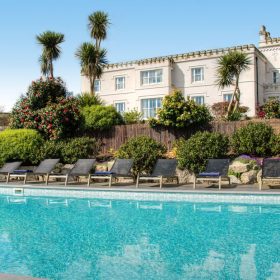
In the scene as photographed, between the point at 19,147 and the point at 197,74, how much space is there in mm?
19158

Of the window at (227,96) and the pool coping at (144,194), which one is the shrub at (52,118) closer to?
the pool coping at (144,194)

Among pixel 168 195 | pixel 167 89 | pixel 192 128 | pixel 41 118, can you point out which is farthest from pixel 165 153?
pixel 167 89

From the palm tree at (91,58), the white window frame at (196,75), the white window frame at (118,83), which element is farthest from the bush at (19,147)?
the white window frame at (118,83)

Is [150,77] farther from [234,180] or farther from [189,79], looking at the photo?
[234,180]

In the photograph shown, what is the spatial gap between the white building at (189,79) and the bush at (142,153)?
52.8 ft

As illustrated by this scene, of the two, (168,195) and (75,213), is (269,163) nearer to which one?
(168,195)

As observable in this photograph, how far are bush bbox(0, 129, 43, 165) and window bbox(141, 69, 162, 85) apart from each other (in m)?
17.5

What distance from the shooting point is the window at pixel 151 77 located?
3300 centimetres

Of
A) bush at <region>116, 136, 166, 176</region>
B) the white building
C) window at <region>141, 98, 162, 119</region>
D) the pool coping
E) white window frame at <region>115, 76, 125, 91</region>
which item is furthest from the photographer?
white window frame at <region>115, 76, 125, 91</region>

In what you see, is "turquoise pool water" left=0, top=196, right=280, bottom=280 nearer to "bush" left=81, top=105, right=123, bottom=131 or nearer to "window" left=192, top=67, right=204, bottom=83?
"bush" left=81, top=105, right=123, bottom=131

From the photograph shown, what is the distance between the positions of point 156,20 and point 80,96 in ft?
30.3

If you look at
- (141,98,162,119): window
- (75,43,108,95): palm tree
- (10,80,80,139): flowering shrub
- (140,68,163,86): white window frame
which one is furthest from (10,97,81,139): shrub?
(140,68,163,86): white window frame

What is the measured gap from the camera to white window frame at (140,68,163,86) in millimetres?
32969

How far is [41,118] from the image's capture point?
18609 millimetres
